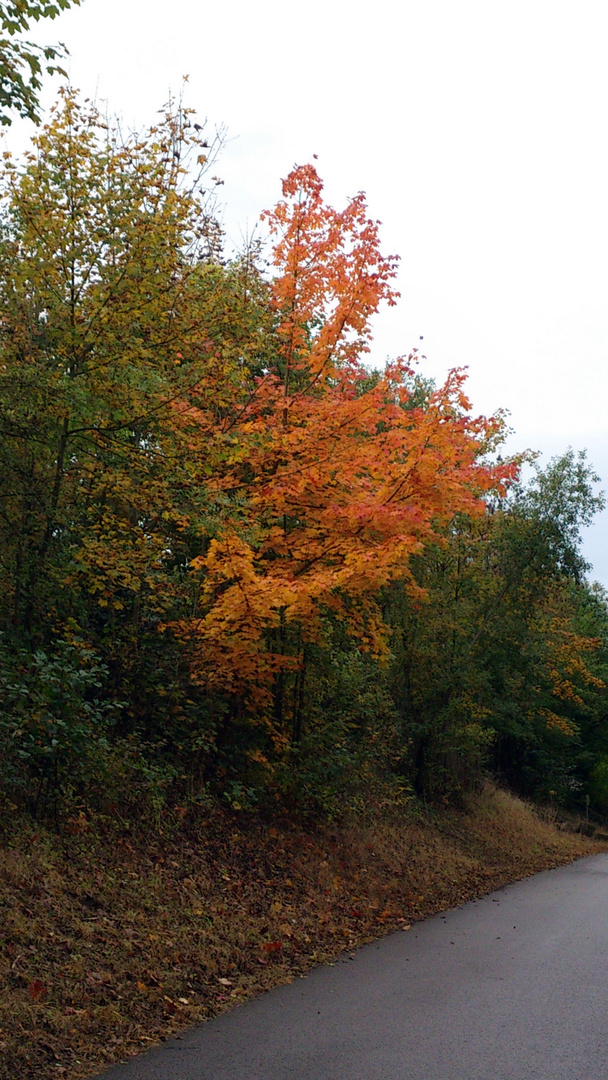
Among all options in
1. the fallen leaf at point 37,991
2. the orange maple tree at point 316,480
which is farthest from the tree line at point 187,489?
the fallen leaf at point 37,991

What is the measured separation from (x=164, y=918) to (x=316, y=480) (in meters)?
6.03

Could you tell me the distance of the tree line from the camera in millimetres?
10164

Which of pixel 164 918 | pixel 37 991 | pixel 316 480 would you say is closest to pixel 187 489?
pixel 316 480

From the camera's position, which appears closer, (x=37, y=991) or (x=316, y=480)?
(x=37, y=991)

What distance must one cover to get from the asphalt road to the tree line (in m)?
3.36

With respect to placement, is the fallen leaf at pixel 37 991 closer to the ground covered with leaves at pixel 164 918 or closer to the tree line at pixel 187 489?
the ground covered with leaves at pixel 164 918

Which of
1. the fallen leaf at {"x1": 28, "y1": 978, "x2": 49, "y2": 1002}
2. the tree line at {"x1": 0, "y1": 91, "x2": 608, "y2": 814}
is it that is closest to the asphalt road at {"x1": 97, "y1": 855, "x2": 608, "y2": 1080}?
the fallen leaf at {"x1": 28, "y1": 978, "x2": 49, "y2": 1002}

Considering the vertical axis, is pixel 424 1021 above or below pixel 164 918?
above

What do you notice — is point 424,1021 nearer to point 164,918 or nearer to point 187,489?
point 164,918

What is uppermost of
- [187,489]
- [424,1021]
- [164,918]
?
[187,489]

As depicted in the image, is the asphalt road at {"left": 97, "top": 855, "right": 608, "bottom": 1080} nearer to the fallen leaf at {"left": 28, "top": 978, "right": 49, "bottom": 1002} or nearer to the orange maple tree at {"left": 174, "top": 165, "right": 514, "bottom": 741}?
the fallen leaf at {"left": 28, "top": 978, "right": 49, "bottom": 1002}

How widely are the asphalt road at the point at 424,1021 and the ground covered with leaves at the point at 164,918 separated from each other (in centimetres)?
36

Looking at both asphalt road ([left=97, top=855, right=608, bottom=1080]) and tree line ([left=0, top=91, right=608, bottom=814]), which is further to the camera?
tree line ([left=0, top=91, right=608, bottom=814])

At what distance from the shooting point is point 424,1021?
21.6 ft
